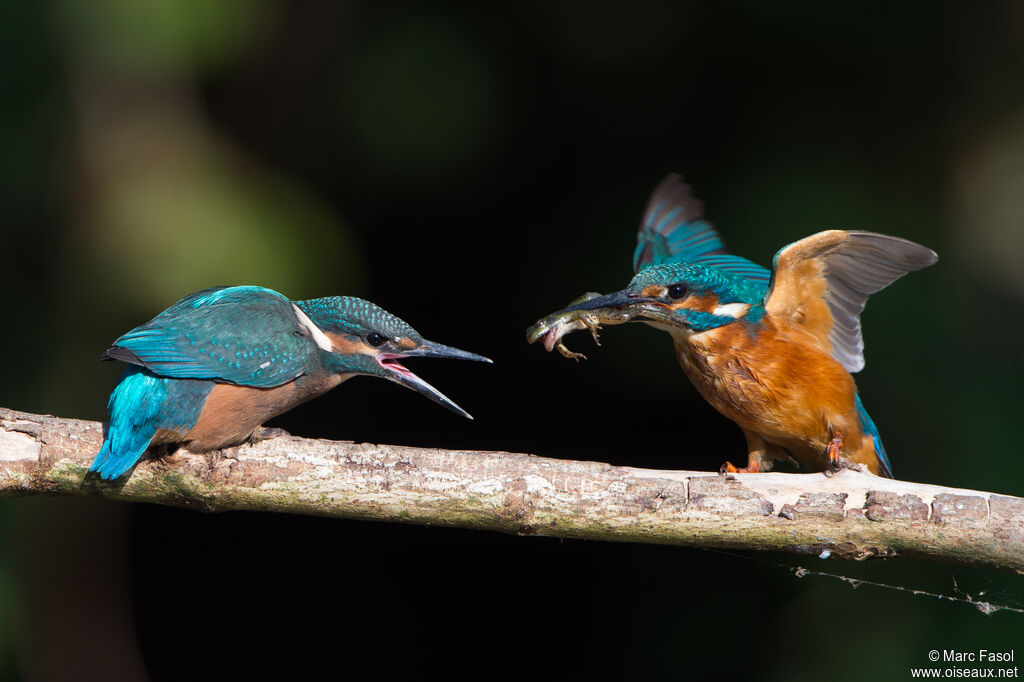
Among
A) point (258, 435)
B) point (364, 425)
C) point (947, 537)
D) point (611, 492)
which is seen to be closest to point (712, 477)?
point (611, 492)

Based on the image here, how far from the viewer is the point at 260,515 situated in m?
3.47

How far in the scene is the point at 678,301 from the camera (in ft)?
7.89

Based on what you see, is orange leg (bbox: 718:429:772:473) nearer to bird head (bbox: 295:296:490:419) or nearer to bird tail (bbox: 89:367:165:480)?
bird head (bbox: 295:296:490:419)

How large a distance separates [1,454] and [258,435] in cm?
53

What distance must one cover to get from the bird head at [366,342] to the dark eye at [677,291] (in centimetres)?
58

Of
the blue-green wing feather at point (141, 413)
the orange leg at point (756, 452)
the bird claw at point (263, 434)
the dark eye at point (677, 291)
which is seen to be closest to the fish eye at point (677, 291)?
the dark eye at point (677, 291)

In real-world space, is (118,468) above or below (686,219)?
below

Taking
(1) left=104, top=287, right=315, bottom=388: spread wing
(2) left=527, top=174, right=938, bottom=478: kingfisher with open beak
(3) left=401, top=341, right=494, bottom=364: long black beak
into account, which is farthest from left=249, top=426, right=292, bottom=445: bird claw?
(2) left=527, top=174, right=938, bottom=478: kingfisher with open beak

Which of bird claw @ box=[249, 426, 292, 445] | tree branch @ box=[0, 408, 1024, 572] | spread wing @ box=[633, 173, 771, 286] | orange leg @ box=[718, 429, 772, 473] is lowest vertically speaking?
tree branch @ box=[0, 408, 1024, 572]

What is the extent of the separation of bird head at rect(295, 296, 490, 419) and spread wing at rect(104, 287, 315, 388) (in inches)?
2.4

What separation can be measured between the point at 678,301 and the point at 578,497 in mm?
739

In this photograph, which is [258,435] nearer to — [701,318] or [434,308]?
[701,318]

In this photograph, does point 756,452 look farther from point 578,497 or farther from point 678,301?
point 578,497

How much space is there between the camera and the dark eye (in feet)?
7.86
